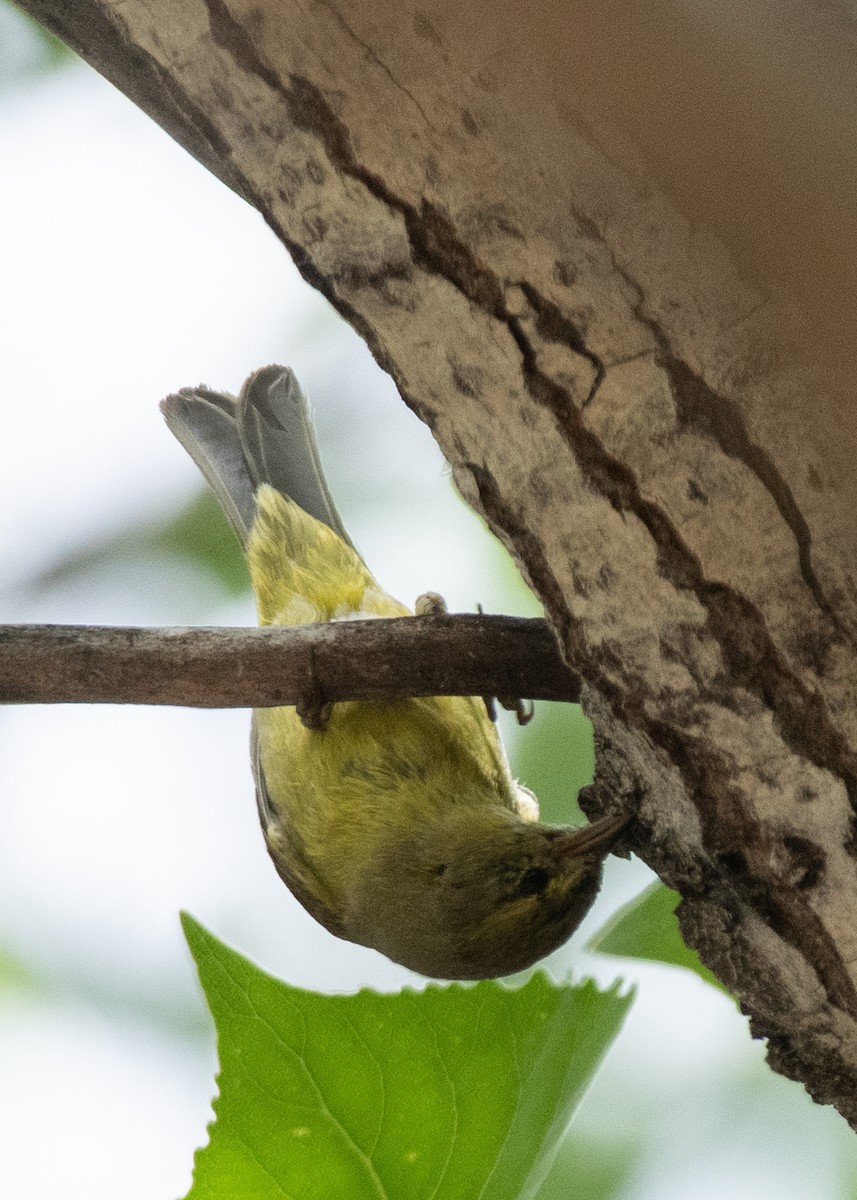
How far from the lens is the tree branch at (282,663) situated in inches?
78.5

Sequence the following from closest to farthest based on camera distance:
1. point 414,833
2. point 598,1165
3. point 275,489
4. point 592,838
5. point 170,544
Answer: point 592,838 → point 414,833 → point 598,1165 → point 275,489 → point 170,544

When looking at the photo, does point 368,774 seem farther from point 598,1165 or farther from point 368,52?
point 368,52

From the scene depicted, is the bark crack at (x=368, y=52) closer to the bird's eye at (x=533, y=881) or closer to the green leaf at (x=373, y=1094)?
the green leaf at (x=373, y=1094)

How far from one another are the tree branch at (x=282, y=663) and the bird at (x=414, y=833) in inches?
31.8

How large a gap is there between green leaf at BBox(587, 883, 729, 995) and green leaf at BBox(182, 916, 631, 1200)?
33 cm

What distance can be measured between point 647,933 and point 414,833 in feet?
3.56

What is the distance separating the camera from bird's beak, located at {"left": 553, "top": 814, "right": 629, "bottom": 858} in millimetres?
2268

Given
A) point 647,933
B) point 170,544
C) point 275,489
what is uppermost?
point 170,544

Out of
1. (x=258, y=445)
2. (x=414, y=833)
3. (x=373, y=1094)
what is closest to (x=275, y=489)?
(x=258, y=445)

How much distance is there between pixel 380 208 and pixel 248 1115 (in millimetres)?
1358

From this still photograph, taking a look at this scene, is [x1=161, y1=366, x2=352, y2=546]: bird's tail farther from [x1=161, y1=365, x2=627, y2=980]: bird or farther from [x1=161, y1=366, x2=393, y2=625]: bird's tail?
[x1=161, y1=365, x2=627, y2=980]: bird

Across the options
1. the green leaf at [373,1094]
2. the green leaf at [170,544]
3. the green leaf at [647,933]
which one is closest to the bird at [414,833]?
the green leaf at [647,933]

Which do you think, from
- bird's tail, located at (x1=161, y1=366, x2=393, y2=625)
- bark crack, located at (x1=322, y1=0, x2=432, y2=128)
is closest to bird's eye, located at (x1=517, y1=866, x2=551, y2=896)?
bird's tail, located at (x1=161, y1=366, x2=393, y2=625)

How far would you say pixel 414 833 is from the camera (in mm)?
3363
